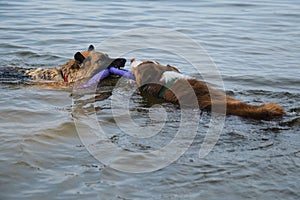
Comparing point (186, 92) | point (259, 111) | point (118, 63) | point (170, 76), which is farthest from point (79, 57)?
point (259, 111)

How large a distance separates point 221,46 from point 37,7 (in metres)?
6.65

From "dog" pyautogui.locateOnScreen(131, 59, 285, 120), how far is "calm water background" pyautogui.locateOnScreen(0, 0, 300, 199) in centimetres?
11

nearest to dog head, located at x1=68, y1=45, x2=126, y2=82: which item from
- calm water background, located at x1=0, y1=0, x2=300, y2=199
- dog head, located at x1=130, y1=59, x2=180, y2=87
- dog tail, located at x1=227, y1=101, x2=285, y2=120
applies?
calm water background, located at x1=0, y1=0, x2=300, y2=199

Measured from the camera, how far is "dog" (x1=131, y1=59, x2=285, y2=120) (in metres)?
4.89

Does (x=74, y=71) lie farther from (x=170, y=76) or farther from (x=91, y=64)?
(x=170, y=76)

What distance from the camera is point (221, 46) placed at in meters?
9.96

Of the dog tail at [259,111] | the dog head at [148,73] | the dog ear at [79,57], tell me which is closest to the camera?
the dog tail at [259,111]

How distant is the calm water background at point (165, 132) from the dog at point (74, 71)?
1.31ft

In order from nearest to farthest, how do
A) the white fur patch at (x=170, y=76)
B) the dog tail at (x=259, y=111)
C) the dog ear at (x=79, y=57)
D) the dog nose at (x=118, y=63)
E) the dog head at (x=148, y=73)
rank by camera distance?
the dog tail at (x=259, y=111) < the white fur patch at (x=170, y=76) < the dog head at (x=148, y=73) < the dog ear at (x=79, y=57) < the dog nose at (x=118, y=63)

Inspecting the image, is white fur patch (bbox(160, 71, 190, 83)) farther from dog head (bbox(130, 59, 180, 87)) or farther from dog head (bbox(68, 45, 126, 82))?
dog head (bbox(68, 45, 126, 82))

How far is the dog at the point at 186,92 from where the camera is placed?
4895mm

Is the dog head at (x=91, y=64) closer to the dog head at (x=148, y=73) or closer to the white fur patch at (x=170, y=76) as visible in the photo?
the dog head at (x=148, y=73)

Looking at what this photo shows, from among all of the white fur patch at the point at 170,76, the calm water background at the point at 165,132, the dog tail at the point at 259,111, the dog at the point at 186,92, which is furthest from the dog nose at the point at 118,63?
the dog tail at the point at 259,111

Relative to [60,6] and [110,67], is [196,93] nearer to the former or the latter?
[110,67]
